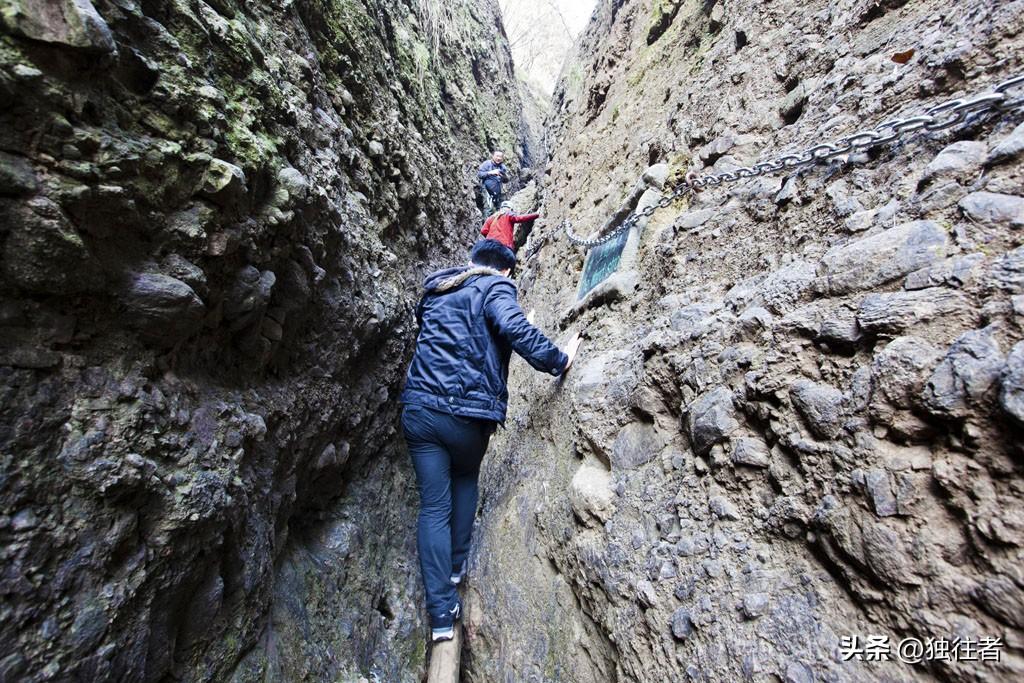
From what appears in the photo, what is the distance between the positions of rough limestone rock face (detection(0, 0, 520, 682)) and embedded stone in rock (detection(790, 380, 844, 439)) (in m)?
2.09

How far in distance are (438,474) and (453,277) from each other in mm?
1164

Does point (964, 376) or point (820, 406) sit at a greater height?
point (964, 376)

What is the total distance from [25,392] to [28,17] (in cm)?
101

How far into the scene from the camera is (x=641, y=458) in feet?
6.52

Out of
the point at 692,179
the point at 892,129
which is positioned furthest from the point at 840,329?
the point at 692,179

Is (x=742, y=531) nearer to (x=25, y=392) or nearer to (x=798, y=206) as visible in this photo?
(x=798, y=206)

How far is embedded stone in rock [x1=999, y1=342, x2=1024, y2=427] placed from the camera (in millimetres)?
1022

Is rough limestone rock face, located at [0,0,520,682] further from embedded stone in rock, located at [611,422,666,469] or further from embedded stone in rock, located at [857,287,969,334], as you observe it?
embedded stone in rock, located at [857,287,969,334]

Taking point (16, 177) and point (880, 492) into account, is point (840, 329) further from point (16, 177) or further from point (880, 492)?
point (16, 177)

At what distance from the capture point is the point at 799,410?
4.83ft

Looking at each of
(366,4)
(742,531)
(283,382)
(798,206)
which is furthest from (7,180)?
(366,4)

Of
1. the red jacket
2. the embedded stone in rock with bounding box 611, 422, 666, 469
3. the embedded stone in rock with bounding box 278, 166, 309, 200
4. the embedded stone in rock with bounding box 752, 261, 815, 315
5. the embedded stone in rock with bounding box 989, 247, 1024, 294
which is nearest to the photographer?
the embedded stone in rock with bounding box 989, 247, 1024, 294

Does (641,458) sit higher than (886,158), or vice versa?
(886,158)

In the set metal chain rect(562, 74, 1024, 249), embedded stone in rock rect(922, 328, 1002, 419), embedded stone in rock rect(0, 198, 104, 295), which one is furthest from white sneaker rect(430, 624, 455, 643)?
metal chain rect(562, 74, 1024, 249)
